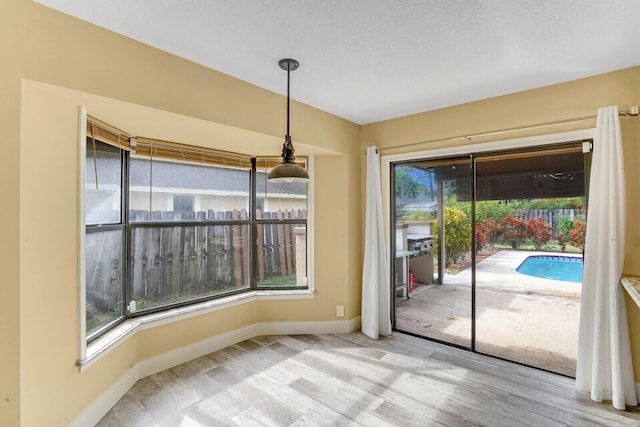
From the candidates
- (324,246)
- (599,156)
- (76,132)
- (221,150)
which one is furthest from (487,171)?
(76,132)

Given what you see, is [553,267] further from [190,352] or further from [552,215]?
[190,352]

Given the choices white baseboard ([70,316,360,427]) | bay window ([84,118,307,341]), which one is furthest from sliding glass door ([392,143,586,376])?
bay window ([84,118,307,341])

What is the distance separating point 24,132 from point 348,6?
1.88 metres

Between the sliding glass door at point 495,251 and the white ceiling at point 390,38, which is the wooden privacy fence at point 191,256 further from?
the white ceiling at point 390,38

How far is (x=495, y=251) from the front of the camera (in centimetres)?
325

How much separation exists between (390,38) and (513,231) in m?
2.34

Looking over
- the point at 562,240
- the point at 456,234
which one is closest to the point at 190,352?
the point at 456,234

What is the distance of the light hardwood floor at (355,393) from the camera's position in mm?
2154

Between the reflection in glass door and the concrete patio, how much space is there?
1 cm

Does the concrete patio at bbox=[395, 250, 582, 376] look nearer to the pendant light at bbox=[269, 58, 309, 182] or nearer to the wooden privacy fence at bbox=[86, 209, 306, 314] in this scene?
the wooden privacy fence at bbox=[86, 209, 306, 314]

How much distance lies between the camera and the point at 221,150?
3354 millimetres

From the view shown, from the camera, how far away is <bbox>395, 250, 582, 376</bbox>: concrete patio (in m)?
3.09

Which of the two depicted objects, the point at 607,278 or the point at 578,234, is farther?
the point at 578,234

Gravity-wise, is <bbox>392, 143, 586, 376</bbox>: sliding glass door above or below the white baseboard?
above
